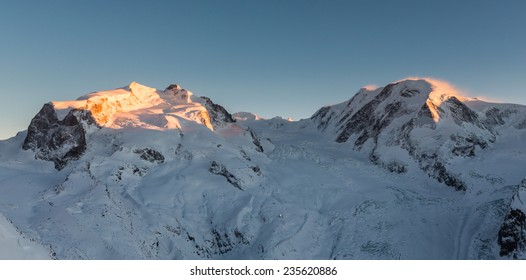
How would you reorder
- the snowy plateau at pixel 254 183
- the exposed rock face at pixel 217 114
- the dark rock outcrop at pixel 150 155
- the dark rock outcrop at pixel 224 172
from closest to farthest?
1. the snowy plateau at pixel 254 183
2. the dark rock outcrop at pixel 224 172
3. the dark rock outcrop at pixel 150 155
4. the exposed rock face at pixel 217 114

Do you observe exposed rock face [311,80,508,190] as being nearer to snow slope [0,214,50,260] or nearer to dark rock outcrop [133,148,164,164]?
dark rock outcrop [133,148,164,164]

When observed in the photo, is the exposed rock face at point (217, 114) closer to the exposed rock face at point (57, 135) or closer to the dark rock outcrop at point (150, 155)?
the dark rock outcrop at point (150, 155)

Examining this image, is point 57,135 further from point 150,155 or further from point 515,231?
point 515,231

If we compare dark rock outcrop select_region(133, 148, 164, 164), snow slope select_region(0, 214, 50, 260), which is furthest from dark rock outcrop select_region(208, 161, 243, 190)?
snow slope select_region(0, 214, 50, 260)

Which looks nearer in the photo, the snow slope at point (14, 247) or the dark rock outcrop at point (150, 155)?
the snow slope at point (14, 247)

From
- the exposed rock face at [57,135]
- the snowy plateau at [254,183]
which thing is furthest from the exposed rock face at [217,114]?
the exposed rock face at [57,135]

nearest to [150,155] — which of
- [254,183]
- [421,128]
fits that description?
[254,183]
